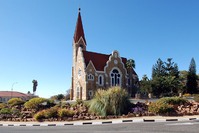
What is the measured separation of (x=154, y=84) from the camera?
170 feet

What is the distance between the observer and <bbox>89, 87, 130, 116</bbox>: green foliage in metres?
19.2

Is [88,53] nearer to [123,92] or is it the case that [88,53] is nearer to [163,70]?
[163,70]

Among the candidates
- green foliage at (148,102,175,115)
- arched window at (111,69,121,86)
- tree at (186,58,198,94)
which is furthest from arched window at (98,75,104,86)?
green foliage at (148,102,175,115)

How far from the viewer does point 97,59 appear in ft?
180

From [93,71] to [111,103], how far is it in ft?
A: 107

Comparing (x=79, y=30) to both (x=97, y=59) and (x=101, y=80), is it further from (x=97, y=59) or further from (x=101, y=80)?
(x=101, y=80)

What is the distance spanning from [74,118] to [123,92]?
4.66 meters

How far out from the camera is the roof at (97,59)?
53031mm

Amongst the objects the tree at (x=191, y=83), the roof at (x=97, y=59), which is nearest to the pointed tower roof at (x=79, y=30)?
the roof at (x=97, y=59)

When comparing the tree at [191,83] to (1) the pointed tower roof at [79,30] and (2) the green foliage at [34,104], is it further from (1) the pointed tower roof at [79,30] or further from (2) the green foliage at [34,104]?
(2) the green foliage at [34,104]

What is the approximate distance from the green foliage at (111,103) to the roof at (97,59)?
3192 cm

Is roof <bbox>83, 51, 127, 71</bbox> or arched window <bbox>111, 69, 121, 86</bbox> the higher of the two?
roof <bbox>83, 51, 127, 71</bbox>

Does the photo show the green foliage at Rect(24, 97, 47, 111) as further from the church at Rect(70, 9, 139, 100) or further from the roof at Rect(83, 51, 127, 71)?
the roof at Rect(83, 51, 127, 71)

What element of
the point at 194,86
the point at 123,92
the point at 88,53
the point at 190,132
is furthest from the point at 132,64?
the point at 190,132
